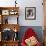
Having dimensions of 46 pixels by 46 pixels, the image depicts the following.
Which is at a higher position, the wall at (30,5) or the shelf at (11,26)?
the wall at (30,5)

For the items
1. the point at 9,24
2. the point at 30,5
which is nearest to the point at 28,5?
the point at 30,5

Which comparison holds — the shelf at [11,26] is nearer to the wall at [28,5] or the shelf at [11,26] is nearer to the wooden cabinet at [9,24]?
the wooden cabinet at [9,24]

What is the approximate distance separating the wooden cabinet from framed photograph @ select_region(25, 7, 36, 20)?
1.12 ft

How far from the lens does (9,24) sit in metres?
5.60

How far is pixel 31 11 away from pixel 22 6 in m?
0.37

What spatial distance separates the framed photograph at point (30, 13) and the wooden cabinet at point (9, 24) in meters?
0.34

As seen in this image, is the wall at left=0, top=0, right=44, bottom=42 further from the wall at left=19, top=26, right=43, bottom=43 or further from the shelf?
the shelf

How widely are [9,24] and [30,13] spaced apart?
2.79ft

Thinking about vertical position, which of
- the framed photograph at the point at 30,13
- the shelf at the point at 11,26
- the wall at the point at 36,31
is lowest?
the wall at the point at 36,31

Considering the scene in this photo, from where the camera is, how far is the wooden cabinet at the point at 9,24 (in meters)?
5.52

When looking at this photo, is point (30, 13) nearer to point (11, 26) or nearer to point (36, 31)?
point (36, 31)

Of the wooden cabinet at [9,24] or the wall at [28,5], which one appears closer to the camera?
the wooden cabinet at [9,24]

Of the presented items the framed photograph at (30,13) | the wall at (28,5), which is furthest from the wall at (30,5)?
the framed photograph at (30,13)

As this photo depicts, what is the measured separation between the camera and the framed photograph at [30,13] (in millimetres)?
5680
